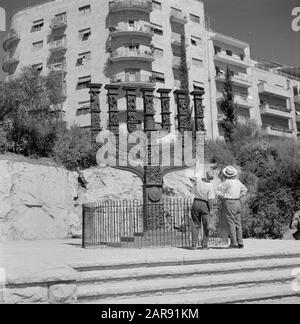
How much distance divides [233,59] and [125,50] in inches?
566

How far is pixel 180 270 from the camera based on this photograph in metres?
7.69

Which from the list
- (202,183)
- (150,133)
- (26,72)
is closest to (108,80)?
(26,72)

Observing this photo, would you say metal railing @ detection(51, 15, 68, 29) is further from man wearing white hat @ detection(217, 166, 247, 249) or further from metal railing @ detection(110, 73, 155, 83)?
man wearing white hat @ detection(217, 166, 247, 249)

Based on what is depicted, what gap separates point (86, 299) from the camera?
6.74 metres

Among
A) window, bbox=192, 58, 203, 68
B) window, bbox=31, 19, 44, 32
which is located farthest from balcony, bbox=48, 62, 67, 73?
window, bbox=192, 58, 203, 68

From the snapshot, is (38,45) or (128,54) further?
(38,45)

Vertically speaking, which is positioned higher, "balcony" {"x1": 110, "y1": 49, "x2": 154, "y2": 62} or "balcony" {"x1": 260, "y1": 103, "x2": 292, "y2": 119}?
"balcony" {"x1": 110, "y1": 49, "x2": 154, "y2": 62}

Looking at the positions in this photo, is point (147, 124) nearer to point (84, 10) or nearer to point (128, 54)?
point (128, 54)

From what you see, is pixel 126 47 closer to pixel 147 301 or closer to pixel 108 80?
pixel 108 80

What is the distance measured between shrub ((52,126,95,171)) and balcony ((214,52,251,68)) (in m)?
26.9

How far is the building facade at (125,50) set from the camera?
40.2 meters

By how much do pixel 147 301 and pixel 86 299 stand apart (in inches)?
36.7

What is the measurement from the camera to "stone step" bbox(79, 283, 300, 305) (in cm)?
683

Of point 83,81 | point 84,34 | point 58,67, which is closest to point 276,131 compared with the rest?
point 83,81
